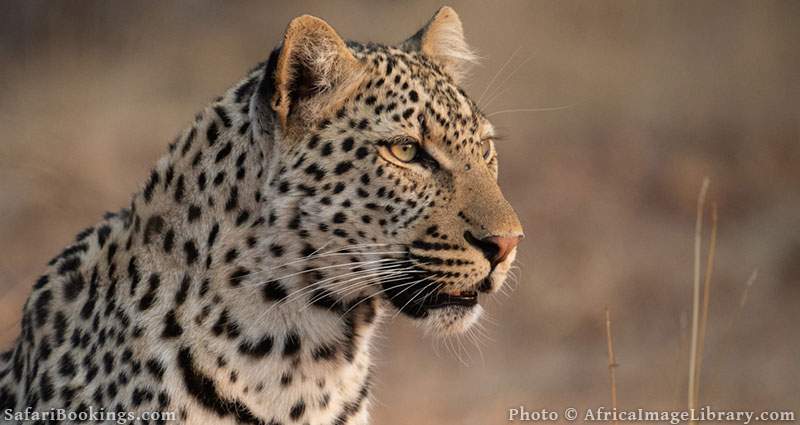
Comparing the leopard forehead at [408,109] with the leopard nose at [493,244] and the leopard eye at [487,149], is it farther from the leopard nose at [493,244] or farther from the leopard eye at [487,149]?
the leopard nose at [493,244]

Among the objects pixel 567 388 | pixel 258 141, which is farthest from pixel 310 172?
pixel 567 388

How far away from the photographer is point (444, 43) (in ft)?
18.4

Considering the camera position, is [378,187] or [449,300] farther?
[449,300]

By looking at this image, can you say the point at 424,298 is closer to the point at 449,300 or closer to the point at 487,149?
the point at 449,300

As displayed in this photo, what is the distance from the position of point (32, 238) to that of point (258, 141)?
9.15 m

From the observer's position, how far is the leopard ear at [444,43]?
217 inches

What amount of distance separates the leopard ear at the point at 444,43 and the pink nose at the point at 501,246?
4.11 ft

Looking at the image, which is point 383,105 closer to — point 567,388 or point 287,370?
point 287,370

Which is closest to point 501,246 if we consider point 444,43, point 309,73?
point 309,73

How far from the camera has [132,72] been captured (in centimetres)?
1391

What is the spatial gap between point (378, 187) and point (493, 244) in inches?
20.5

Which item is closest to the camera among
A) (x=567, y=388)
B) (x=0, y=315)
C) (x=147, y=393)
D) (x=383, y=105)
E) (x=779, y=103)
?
(x=147, y=393)

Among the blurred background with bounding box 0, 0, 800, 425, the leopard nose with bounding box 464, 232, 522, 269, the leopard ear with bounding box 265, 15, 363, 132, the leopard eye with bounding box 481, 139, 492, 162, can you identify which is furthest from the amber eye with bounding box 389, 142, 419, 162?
the blurred background with bounding box 0, 0, 800, 425

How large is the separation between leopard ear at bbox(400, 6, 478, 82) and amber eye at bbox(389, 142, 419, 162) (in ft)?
2.96
